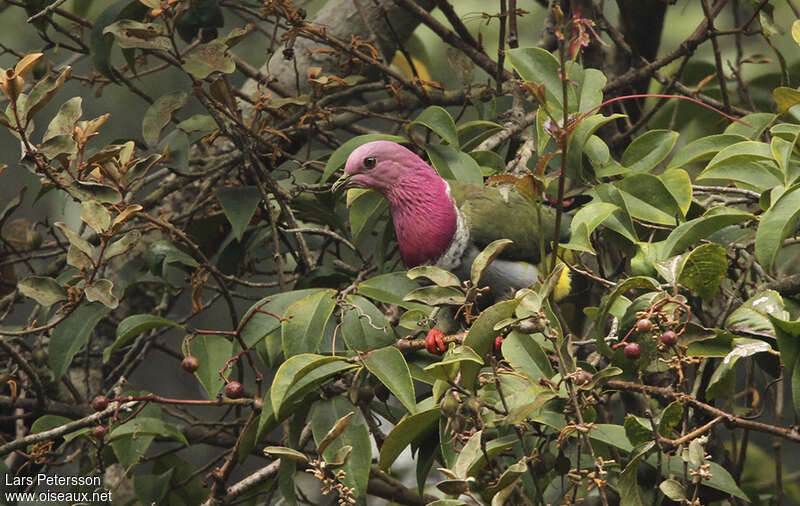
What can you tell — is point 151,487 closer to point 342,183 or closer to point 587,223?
point 342,183

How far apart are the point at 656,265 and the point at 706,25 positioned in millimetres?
830

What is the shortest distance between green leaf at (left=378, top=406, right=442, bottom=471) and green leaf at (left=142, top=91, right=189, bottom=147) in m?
0.81

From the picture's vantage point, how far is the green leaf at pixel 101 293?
52.8 inches

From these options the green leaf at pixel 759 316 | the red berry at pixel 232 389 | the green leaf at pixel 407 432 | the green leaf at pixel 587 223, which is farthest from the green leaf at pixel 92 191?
the green leaf at pixel 759 316

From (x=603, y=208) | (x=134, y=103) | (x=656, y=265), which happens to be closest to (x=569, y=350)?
(x=656, y=265)

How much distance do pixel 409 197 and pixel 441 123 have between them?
148mm

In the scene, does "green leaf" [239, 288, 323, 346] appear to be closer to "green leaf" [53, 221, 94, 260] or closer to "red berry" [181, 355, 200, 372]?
"red berry" [181, 355, 200, 372]

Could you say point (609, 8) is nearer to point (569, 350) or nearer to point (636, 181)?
point (636, 181)

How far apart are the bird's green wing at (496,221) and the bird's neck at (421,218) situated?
0.03 meters

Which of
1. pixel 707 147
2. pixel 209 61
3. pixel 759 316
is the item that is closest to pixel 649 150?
pixel 707 147

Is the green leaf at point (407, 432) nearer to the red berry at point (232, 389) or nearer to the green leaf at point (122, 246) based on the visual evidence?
the red berry at point (232, 389)

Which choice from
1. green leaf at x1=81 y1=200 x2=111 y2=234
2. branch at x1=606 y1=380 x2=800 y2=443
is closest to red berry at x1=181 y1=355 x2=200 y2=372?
green leaf at x1=81 y1=200 x2=111 y2=234

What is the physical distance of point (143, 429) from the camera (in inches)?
54.6

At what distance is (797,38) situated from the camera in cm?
135
